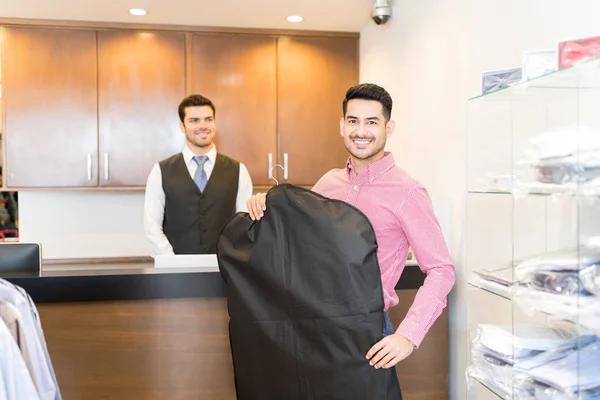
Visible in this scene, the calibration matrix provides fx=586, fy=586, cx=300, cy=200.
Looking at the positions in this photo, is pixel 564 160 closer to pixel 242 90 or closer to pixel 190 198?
pixel 190 198

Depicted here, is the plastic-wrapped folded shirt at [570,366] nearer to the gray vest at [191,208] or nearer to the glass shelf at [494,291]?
the glass shelf at [494,291]

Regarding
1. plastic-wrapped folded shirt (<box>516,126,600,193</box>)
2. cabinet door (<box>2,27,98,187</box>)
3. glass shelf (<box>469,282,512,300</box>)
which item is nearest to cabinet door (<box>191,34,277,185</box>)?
cabinet door (<box>2,27,98,187</box>)

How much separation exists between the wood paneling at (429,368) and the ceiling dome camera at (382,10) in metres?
1.64

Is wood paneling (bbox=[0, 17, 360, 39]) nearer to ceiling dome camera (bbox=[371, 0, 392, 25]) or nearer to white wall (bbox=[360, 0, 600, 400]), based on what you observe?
white wall (bbox=[360, 0, 600, 400])

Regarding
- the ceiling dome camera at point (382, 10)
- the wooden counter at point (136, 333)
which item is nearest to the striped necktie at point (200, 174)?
the wooden counter at point (136, 333)

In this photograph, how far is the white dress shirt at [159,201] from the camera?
306cm

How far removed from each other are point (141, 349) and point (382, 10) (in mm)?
2145

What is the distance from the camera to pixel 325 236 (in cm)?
145

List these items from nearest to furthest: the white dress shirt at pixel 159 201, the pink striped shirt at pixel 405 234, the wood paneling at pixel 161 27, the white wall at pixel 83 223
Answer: the pink striped shirt at pixel 405 234, the white dress shirt at pixel 159 201, the wood paneling at pixel 161 27, the white wall at pixel 83 223

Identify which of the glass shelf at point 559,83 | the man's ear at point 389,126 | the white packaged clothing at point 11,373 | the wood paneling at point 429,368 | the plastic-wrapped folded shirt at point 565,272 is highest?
the glass shelf at point 559,83

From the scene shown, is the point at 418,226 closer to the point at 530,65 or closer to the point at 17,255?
the point at 530,65

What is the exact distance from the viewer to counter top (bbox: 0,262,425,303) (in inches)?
81.3

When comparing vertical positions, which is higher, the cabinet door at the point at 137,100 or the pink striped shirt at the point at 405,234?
the cabinet door at the point at 137,100

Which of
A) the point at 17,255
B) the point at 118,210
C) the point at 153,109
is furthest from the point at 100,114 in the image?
the point at 17,255
